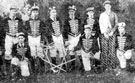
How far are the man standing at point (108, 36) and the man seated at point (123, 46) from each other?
95 mm

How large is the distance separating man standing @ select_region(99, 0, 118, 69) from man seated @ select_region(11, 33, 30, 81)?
1.45 m

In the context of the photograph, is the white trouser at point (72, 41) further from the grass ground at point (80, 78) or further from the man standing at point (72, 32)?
the grass ground at point (80, 78)

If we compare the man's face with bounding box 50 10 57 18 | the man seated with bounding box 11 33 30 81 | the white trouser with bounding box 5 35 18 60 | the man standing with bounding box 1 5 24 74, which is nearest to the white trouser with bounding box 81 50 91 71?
the man's face with bounding box 50 10 57 18

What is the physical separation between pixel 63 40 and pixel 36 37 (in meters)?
0.52

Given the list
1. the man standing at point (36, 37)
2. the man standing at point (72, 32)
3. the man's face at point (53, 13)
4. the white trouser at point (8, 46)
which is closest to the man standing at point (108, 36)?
the man standing at point (72, 32)

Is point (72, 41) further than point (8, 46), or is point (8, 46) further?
point (72, 41)

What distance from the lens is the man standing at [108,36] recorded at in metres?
5.40

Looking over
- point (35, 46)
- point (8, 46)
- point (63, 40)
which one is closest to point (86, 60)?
point (63, 40)

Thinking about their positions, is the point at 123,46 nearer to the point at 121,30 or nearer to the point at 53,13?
the point at 121,30

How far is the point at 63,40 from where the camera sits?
17.6 ft

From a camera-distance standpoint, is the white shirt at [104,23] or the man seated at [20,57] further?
the white shirt at [104,23]

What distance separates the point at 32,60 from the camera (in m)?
5.33

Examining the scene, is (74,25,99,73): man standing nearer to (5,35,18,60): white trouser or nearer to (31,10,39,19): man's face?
(31,10,39,19): man's face

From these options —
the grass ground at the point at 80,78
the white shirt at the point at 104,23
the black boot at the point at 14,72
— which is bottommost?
the grass ground at the point at 80,78
